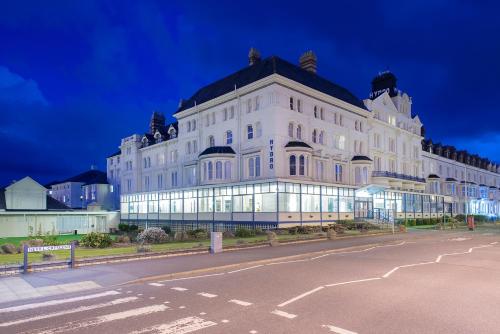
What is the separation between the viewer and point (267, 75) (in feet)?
132

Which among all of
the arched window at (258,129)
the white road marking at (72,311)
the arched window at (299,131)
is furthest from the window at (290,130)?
the white road marking at (72,311)

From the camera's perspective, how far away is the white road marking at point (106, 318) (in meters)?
7.45

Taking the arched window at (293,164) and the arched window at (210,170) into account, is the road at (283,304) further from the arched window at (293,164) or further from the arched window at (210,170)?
the arched window at (210,170)

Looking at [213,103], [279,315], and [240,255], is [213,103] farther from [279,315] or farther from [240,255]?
[279,315]

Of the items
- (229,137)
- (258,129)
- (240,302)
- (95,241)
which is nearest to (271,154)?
(258,129)

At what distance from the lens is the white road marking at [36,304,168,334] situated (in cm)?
745

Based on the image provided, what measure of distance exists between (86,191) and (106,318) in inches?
2911

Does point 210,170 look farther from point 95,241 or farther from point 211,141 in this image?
point 95,241

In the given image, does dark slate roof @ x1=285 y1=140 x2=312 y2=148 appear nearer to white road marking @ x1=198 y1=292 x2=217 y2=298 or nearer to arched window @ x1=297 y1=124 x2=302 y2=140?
arched window @ x1=297 y1=124 x2=302 y2=140

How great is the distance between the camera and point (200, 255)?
1905 cm

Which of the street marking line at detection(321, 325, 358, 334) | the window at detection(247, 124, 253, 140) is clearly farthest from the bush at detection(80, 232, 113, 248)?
the window at detection(247, 124, 253, 140)

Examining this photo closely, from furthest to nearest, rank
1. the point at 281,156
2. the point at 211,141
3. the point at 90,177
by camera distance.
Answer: the point at 90,177 < the point at 211,141 < the point at 281,156

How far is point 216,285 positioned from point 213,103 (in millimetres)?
38156

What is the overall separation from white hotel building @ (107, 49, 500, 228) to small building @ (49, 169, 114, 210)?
438 inches
